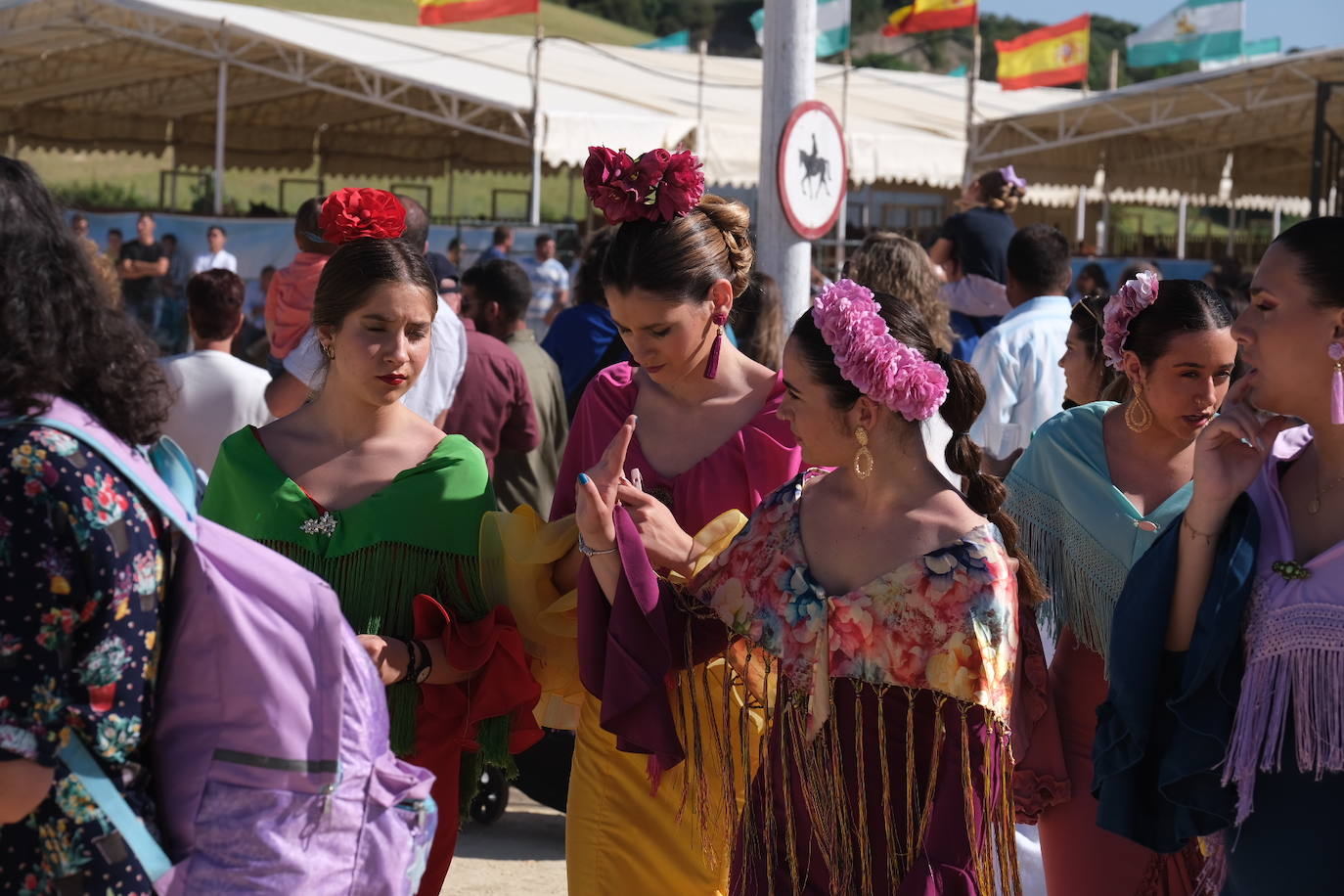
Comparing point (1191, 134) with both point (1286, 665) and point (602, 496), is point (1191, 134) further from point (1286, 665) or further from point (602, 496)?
point (1286, 665)

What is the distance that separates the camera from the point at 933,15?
21.1 m

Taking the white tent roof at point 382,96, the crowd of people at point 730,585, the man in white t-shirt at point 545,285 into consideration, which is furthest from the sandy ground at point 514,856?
the white tent roof at point 382,96

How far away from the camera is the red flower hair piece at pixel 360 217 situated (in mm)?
3502

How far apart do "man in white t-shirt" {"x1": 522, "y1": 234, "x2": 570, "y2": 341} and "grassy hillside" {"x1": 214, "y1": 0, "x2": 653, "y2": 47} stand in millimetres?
44369

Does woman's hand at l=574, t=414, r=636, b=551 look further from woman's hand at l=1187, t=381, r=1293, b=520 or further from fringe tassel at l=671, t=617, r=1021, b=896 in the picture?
woman's hand at l=1187, t=381, r=1293, b=520

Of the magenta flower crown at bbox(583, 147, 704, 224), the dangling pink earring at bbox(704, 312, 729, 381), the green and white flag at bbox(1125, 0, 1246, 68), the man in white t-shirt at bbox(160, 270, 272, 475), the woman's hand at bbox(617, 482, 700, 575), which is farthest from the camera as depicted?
the green and white flag at bbox(1125, 0, 1246, 68)

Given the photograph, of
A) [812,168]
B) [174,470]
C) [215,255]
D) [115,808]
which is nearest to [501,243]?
[215,255]

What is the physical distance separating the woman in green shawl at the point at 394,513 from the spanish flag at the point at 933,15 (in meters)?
18.8

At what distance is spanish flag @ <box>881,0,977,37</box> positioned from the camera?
20969 millimetres

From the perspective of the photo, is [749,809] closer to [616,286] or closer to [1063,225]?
[616,286]

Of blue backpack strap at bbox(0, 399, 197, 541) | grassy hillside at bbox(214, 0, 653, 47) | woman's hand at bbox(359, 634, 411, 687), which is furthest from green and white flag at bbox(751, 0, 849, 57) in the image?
grassy hillside at bbox(214, 0, 653, 47)

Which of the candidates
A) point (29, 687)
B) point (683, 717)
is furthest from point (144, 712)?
point (683, 717)

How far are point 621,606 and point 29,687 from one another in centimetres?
139

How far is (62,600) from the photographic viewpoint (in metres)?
1.95
